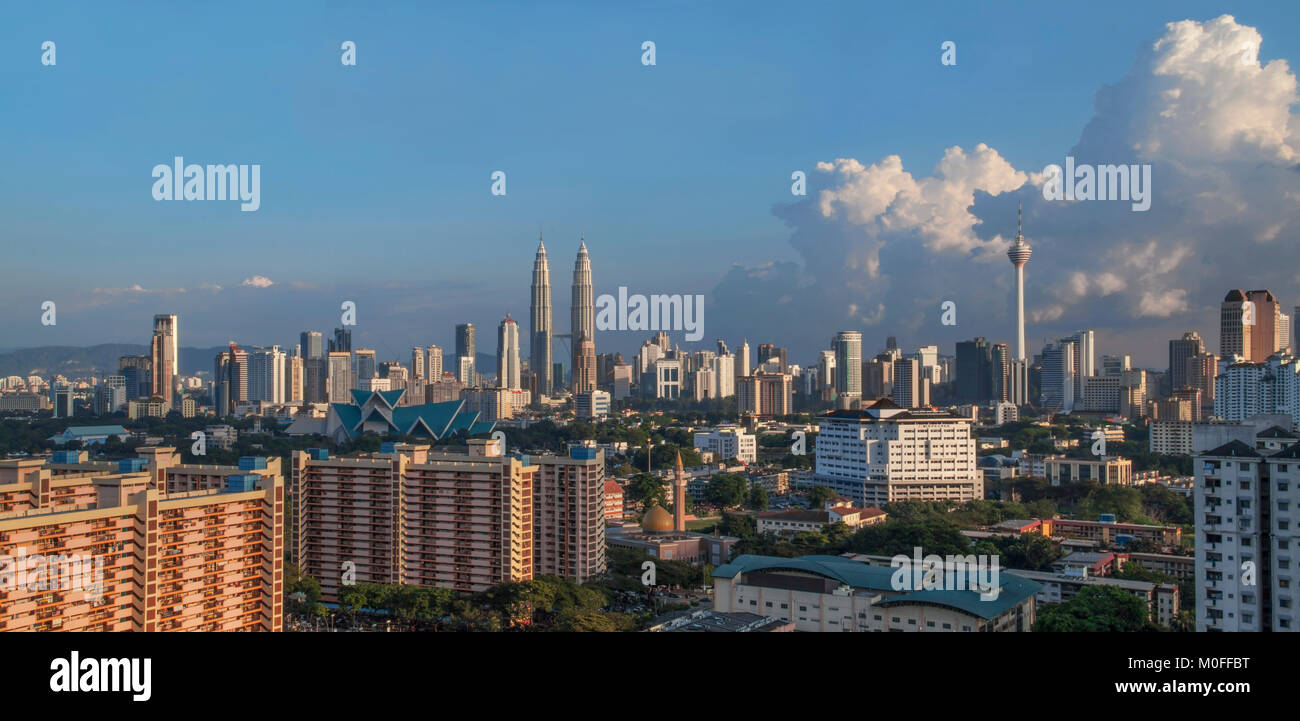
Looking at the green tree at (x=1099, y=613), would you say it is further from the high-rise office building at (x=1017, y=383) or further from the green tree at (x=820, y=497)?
the high-rise office building at (x=1017, y=383)

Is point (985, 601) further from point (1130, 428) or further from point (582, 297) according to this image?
point (582, 297)

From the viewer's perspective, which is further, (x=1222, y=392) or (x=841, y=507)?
(x=1222, y=392)

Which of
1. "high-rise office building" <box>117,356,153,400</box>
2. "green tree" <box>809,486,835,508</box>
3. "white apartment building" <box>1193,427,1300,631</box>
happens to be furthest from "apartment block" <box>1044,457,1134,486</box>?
"high-rise office building" <box>117,356,153,400</box>

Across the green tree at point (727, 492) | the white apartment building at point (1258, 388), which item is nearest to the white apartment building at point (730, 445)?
the green tree at point (727, 492)

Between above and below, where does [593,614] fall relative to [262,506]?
below

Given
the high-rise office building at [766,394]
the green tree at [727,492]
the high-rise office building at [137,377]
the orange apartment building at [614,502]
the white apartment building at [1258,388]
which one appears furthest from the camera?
the high-rise office building at [766,394]

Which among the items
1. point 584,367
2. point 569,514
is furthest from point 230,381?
point 569,514

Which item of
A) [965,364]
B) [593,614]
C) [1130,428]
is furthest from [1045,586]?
[965,364]
